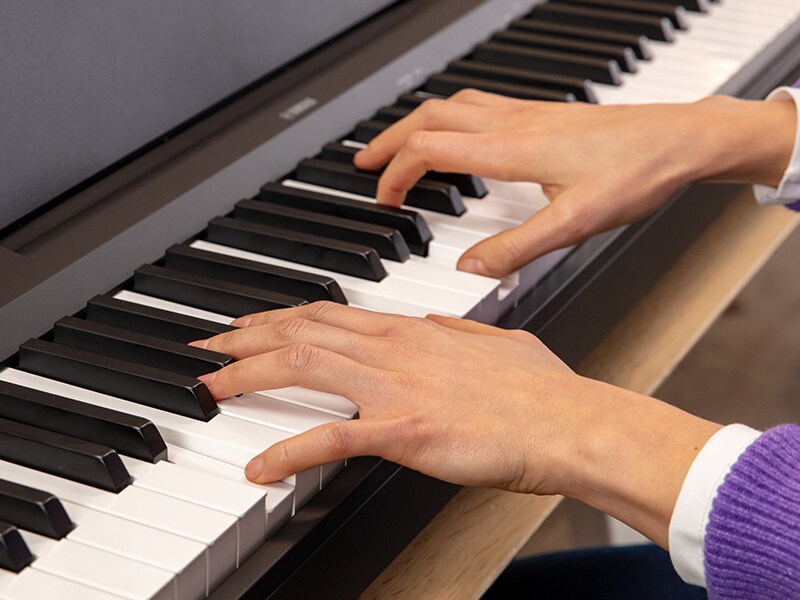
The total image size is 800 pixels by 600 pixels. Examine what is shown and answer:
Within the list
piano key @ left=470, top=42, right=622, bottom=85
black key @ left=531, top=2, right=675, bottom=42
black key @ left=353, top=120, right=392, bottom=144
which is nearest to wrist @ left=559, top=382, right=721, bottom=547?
black key @ left=353, top=120, right=392, bottom=144

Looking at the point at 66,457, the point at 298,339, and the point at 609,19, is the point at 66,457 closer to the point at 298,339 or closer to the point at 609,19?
the point at 298,339

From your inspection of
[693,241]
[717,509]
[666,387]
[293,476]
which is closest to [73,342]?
[293,476]

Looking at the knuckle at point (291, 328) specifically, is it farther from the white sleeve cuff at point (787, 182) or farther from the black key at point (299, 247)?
the white sleeve cuff at point (787, 182)

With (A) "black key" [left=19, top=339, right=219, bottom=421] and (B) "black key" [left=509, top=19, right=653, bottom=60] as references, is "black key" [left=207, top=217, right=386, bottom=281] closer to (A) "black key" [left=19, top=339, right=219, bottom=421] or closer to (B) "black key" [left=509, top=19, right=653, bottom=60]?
(A) "black key" [left=19, top=339, right=219, bottom=421]

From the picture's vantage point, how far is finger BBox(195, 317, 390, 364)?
0.94m

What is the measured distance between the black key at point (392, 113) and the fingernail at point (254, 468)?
61 centimetres

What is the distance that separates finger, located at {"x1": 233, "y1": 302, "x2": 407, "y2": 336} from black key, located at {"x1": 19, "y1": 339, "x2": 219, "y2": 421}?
96 mm

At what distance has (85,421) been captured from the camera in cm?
88

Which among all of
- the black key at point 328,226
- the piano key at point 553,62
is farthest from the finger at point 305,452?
the piano key at point 553,62

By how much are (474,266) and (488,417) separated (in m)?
0.25

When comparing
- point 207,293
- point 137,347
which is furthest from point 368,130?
point 137,347

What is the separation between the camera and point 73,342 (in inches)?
39.1

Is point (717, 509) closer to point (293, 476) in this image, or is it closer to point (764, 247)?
point (293, 476)

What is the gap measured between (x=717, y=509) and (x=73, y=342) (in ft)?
1.72
